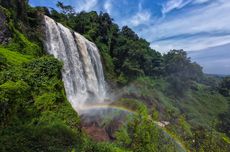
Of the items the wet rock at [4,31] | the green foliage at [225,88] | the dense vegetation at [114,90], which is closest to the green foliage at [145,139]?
the dense vegetation at [114,90]

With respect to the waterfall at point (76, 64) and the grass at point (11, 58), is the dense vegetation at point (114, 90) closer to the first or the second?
the grass at point (11, 58)

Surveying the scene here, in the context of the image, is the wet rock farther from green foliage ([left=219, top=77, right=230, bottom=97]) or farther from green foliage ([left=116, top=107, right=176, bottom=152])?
green foliage ([left=219, top=77, right=230, bottom=97])

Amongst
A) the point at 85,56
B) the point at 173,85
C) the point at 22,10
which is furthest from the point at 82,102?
the point at 173,85

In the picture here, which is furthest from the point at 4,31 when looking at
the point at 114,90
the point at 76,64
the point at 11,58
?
Answer: the point at 114,90

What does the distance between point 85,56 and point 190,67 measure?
124 ft

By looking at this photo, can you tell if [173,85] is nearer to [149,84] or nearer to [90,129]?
[149,84]

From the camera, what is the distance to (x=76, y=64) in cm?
3022

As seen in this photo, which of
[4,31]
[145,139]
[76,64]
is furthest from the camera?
[76,64]

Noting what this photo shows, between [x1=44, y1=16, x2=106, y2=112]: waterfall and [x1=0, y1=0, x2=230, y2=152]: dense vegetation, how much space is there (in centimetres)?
158

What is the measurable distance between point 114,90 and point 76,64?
1329 centimetres

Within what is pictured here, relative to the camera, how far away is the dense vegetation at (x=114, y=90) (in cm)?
1015

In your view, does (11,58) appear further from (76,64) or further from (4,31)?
(76,64)

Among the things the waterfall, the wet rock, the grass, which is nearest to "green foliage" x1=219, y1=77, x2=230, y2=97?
the waterfall

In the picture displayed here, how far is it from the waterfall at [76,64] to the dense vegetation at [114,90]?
158cm
